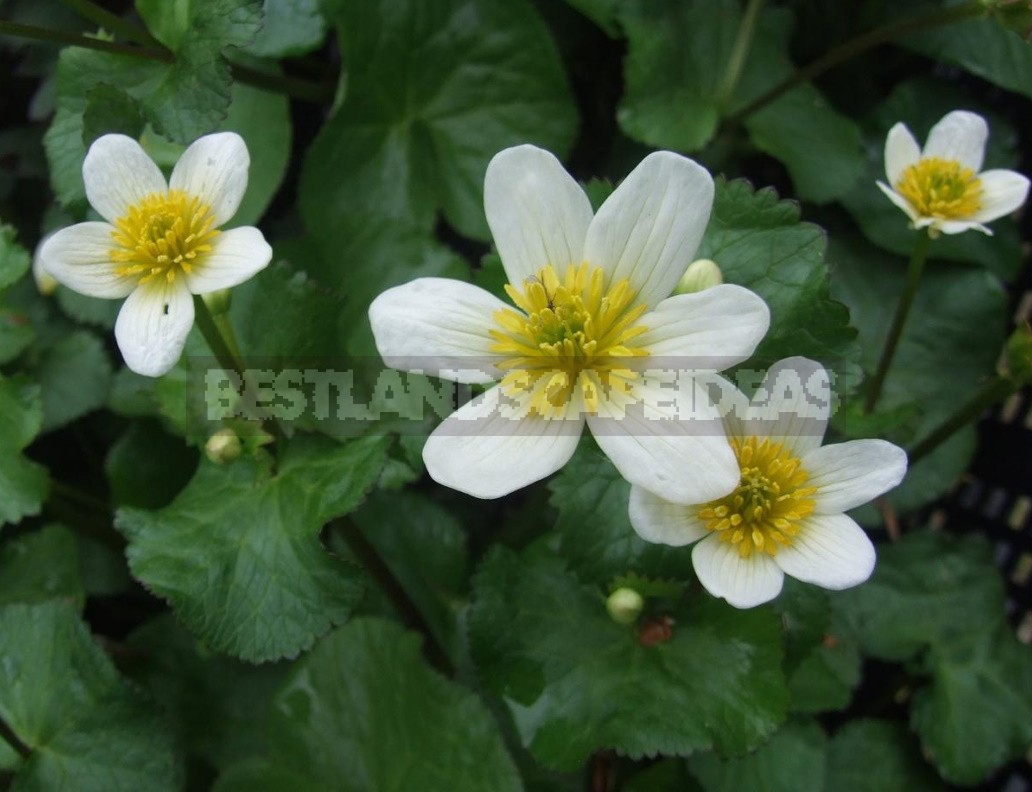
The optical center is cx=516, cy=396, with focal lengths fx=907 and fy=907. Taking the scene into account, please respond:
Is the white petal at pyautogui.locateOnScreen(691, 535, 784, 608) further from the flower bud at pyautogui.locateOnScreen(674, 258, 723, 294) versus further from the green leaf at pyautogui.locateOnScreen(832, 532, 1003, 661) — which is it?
the green leaf at pyautogui.locateOnScreen(832, 532, 1003, 661)

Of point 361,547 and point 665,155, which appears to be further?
point 361,547

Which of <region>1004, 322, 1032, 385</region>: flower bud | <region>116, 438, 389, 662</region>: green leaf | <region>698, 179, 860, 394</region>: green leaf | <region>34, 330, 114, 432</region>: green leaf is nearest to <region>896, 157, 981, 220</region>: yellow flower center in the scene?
<region>1004, 322, 1032, 385</region>: flower bud

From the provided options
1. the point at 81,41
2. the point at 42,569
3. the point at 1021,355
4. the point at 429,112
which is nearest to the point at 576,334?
the point at 1021,355

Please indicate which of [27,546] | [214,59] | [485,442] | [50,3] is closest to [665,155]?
[485,442]

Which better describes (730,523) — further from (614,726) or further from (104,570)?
(104,570)

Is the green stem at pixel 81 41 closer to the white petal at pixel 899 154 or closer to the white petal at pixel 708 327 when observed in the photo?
the white petal at pixel 708 327

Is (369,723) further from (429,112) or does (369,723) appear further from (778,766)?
(429,112)
